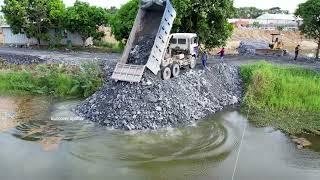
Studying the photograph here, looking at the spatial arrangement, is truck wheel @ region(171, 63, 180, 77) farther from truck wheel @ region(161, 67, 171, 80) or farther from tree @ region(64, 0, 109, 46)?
tree @ region(64, 0, 109, 46)

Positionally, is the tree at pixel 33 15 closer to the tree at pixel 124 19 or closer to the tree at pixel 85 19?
the tree at pixel 85 19

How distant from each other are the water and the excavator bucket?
2.77 metres

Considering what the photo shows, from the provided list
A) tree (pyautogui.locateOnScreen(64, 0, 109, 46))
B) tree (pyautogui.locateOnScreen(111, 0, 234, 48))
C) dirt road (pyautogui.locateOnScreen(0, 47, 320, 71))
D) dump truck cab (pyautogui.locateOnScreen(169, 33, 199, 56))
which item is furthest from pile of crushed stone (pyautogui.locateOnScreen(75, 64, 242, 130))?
tree (pyautogui.locateOnScreen(64, 0, 109, 46))

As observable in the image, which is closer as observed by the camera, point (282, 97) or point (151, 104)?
point (151, 104)

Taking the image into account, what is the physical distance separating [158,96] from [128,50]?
3.30 m

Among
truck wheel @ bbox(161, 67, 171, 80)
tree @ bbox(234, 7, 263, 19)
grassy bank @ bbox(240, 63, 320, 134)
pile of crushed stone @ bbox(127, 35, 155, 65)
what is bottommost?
grassy bank @ bbox(240, 63, 320, 134)

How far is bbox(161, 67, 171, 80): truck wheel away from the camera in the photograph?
59.3ft

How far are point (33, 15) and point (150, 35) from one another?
14914mm

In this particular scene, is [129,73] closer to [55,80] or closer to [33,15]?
[55,80]

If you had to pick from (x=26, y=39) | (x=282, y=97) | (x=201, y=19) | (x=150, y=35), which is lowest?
(x=282, y=97)

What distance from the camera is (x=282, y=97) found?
19078mm

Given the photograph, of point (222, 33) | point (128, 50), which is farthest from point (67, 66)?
point (222, 33)

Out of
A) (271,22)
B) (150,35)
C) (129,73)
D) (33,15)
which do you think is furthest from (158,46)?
(271,22)

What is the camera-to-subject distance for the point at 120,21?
2827cm
